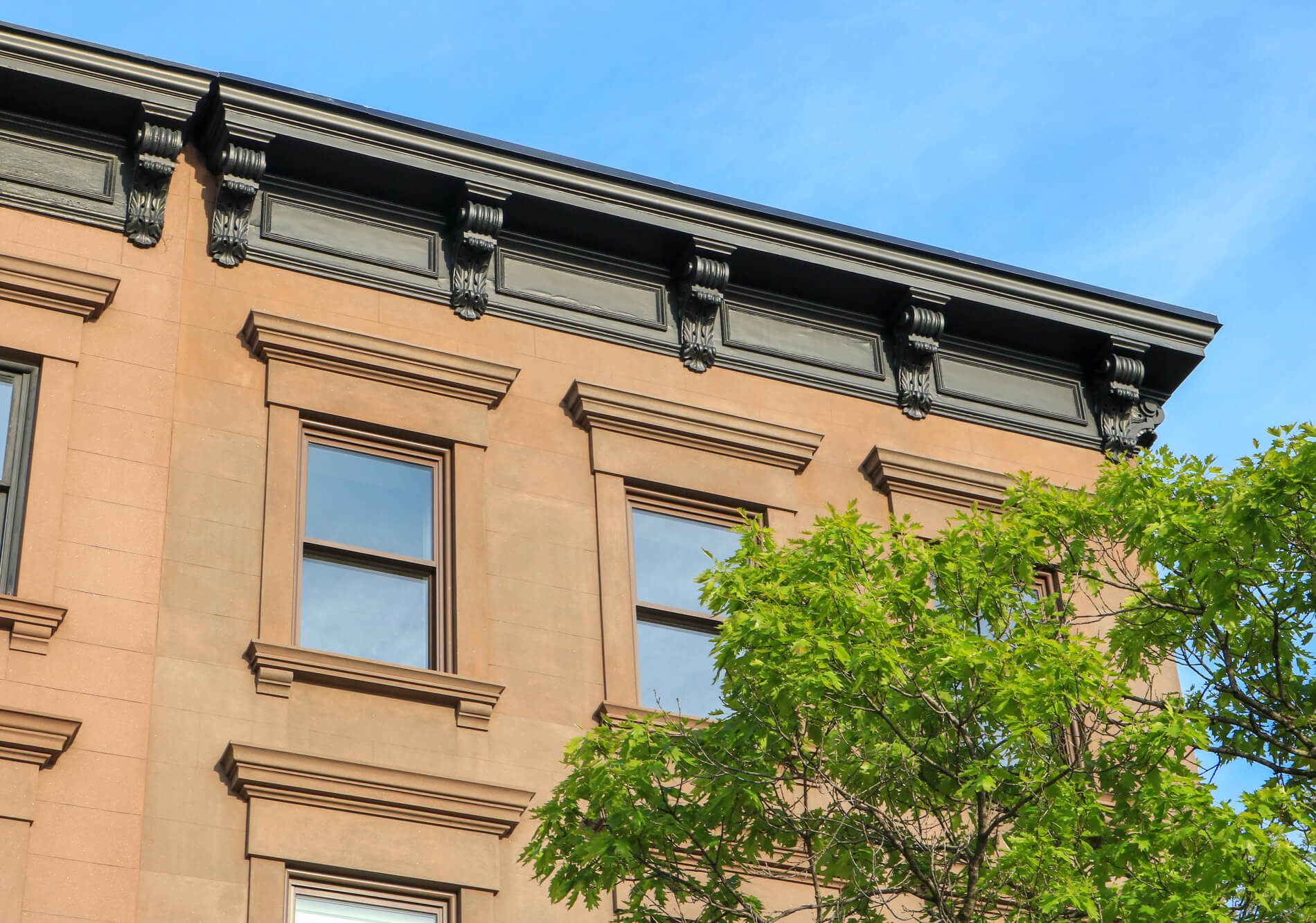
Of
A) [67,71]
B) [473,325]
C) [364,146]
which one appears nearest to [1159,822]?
[473,325]

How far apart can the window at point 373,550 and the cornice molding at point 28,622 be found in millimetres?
1882

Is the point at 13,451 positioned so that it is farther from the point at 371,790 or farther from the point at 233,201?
the point at 371,790

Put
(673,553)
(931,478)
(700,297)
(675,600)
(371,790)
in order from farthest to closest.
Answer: (931,478) < (700,297) < (673,553) < (675,600) < (371,790)

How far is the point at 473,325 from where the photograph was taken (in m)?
15.6

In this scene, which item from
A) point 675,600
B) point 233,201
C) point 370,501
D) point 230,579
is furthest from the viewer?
point 675,600

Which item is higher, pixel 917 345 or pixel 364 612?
pixel 917 345

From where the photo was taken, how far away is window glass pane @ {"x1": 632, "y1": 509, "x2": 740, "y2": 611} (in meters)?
15.1

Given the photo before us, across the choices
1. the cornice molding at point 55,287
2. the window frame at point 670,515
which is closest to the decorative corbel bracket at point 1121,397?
the window frame at point 670,515

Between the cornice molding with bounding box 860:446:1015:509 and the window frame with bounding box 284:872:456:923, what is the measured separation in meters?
5.84

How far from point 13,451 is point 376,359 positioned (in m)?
2.99

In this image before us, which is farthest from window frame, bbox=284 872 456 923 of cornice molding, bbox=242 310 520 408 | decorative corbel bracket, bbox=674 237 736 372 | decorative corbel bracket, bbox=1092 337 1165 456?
decorative corbel bracket, bbox=1092 337 1165 456

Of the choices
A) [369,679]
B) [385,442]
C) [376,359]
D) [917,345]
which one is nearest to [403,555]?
[385,442]

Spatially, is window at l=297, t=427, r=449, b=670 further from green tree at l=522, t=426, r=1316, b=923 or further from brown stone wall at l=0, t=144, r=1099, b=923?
green tree at l=522, t=426, r=1316, b=923

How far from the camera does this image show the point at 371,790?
12.6 m
